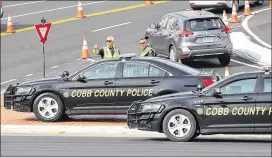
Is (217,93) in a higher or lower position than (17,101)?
higher

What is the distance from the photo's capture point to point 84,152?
1418 centimetres

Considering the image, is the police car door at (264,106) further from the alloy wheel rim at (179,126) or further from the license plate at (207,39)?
the license plate at (207,39)

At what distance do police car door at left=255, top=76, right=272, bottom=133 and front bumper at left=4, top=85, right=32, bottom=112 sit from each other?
562 centimetres

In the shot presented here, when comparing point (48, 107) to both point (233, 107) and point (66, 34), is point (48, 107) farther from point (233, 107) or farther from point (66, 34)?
point (66, 34)

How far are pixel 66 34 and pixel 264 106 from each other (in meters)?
18.6

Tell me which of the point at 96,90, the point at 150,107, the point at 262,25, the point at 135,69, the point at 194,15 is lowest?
the point at 150,107

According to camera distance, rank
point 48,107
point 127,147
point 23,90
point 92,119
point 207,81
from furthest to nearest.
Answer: point 92,119, point 23,90, point 48,107, point 207,81, point 127,147

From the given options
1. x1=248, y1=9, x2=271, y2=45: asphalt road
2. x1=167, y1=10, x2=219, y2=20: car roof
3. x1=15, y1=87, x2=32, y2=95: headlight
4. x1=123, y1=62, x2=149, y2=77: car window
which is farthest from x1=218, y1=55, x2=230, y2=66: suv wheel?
x1=15, y1=87, x2=32, y2=95: headlight

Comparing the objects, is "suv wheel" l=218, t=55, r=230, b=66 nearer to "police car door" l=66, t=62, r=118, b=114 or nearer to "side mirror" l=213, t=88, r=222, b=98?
"police car door" l=66, t=62, r=118, b=114

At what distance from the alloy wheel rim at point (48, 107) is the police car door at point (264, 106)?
5.07m

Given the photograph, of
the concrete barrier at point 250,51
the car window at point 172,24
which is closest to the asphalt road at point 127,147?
the car window at point 172,24

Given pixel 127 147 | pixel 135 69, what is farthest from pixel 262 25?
pixel 127 147

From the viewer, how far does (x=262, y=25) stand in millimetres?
33594

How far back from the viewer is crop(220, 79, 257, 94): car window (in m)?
15.1
